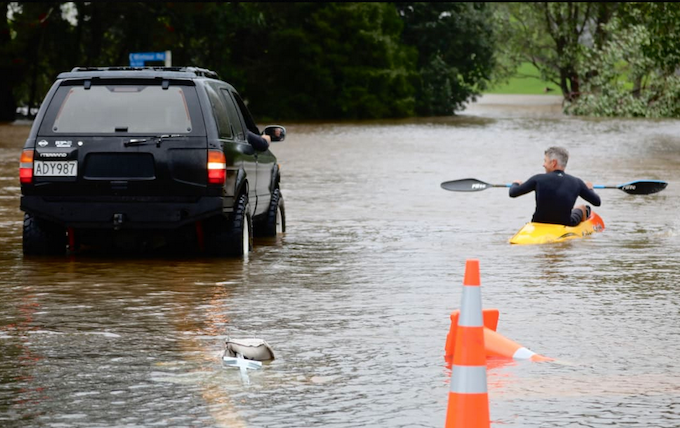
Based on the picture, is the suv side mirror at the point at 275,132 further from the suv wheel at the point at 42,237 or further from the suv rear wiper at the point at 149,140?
the suv wheel at the point at 42,237

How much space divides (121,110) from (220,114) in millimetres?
948

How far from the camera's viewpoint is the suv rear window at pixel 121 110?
13141 mm

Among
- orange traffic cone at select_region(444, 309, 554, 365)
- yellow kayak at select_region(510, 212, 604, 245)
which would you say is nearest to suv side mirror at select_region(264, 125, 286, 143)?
yellow kayak at select_region(510, 212, 604, 245)

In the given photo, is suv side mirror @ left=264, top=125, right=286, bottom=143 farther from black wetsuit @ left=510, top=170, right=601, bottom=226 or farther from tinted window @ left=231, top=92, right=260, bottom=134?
black wetsuit @ left=510, top=170, right=601, bottom=226

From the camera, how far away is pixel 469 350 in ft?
20.6

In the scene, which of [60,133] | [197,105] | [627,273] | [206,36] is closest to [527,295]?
[627,273]

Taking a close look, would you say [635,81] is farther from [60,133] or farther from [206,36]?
[60,133]

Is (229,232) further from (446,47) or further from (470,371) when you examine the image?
(446,47)

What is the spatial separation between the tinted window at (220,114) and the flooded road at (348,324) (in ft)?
3.90

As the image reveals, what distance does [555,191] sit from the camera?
15.4 metres

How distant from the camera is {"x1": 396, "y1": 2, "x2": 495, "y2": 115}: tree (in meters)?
76.2

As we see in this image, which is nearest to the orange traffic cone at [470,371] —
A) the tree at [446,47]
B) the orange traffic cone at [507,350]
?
the orange traffic cone at [507,350]

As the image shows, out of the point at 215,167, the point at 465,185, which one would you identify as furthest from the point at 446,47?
the point at 215,167

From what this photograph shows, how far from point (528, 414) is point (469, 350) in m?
0.82
